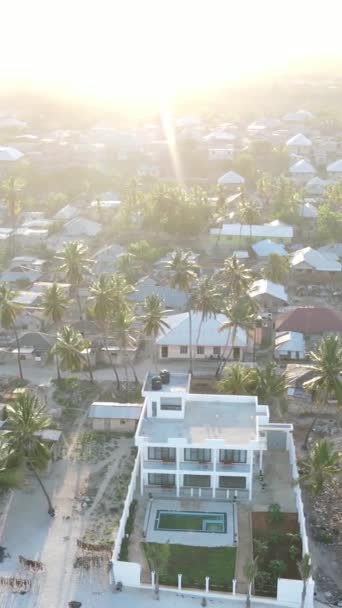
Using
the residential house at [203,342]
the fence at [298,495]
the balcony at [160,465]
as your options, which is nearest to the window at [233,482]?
the balcony at [160,465]

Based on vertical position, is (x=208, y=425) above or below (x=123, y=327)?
below

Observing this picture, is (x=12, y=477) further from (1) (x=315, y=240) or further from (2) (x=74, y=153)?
(2) (x=74, y=153)

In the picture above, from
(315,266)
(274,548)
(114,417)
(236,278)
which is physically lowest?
(274,548)

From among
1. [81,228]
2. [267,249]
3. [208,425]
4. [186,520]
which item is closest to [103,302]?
[208,425]

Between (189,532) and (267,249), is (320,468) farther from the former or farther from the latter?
(267,249)

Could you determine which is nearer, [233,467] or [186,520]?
[186,520]

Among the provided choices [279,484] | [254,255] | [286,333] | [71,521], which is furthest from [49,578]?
[254,255]

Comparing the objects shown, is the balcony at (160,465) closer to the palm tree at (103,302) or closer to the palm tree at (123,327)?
the palm tree at (103,302)
